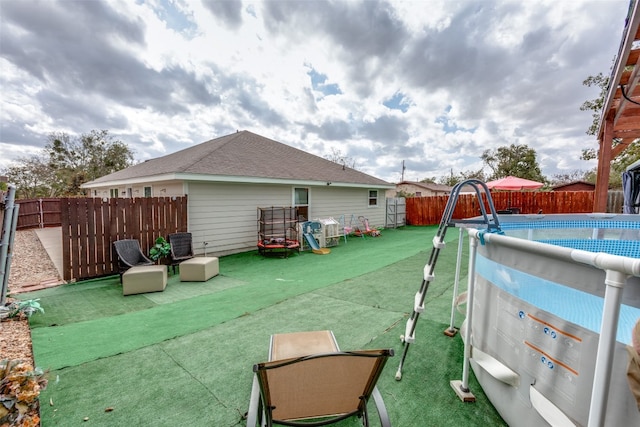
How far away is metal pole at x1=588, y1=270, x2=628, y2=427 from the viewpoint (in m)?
1.03

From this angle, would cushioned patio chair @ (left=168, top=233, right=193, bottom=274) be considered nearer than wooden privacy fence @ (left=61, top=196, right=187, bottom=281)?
No

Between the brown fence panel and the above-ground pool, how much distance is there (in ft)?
48.2

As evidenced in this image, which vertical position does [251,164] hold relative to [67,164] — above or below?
below

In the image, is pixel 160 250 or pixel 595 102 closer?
pixel 160 250

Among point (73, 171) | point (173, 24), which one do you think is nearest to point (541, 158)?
point (173, 24)

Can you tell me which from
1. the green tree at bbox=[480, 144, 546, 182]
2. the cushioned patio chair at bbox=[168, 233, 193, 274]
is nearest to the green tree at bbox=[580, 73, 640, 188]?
the green tree at bbox=[480, 144, 546, 182]

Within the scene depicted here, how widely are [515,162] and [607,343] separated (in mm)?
38164

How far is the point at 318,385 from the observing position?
5.20 ft

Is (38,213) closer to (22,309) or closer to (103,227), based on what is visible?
(103,227)

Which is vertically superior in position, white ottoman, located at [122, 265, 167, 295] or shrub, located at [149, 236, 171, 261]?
shrub, located at [149, 236, 171, 261]


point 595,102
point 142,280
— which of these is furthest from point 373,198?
point 595,102

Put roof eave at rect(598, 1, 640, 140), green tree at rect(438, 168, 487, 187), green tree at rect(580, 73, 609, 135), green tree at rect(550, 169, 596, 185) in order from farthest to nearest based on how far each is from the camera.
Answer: green tree at rect(550, 169, 596, 185) → green tree at rect(438, 168, 487, 187) → green tree at rect(580, 73, 609, 135) → roof eave at rect(598, 1, 640, 140)

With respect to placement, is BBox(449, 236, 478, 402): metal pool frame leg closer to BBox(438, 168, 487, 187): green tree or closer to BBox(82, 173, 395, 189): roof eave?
BBox(82, 173, 395, 189): roof eave

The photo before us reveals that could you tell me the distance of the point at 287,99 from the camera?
14.8 m
